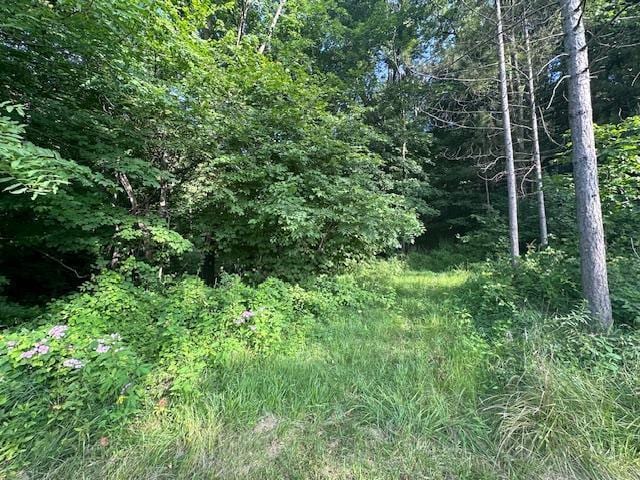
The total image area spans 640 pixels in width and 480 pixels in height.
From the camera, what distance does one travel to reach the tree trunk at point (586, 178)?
9.86 feet

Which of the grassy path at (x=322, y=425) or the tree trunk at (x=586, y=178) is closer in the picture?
the grassy path at (x=322, y=425)

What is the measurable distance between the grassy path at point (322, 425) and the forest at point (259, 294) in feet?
0.05

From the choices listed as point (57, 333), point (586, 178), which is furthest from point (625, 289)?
point (57, 333)

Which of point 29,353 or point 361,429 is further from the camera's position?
point 361,429

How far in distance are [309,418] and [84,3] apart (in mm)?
4325

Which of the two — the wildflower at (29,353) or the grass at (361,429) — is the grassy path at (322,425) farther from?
the wildflower at (29,353)

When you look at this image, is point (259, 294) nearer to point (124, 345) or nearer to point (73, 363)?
point (124, 345)

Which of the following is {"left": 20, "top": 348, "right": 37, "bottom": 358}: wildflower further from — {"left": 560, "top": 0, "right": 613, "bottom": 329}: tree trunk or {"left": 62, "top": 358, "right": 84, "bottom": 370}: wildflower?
{"left": 560, "top": 0, "right": 613, "bottom": 329}: tree trunk

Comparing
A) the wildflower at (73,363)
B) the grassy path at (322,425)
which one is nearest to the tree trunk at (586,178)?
the grassy path at (322,425)

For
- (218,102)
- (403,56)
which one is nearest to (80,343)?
(218,102)

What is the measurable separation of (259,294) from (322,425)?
199 centimetres

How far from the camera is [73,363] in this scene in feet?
6.40

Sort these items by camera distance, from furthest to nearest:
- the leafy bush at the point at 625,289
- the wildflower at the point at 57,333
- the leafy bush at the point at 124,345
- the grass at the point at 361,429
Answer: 1. the leafy bush at the point at 625,289
2. the wildflower at the point at 57,333
3. the leafy bush at the point at 124,345
4. the grass at the point at 361,429

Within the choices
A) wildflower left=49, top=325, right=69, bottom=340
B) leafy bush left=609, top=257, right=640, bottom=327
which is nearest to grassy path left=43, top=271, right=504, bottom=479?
wildflower left=49, top=325, right=69, bottom=340
